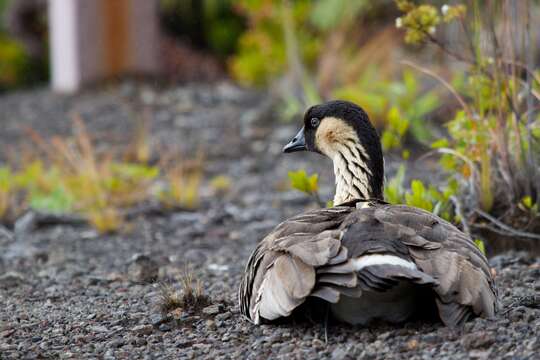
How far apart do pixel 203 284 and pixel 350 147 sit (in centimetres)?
112

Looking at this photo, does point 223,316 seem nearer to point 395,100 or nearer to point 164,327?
point 164,327

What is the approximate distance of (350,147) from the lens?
A: 15.3 ft

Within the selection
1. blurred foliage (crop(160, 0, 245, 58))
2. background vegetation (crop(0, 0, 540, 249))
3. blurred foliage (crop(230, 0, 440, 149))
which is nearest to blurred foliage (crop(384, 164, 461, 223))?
background vegetation (crop(0, 0, 540, 249))

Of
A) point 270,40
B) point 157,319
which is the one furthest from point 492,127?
point 270,40

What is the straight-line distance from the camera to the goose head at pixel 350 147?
456 centimetres

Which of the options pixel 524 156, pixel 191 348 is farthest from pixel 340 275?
pixel 524 156

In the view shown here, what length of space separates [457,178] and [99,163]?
4.46 meters

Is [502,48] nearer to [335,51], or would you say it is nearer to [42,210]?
[42,210]

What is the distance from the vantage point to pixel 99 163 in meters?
9.00

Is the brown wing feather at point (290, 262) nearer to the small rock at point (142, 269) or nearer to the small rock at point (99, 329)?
the small rock at point (99, 329)

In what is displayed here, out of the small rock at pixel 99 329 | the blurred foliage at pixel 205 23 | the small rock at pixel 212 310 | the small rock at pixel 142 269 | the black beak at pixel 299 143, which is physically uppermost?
the blurred foliage at pixel 205 23

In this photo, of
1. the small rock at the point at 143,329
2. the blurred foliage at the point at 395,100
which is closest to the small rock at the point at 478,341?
the small rock at the point at 143,329

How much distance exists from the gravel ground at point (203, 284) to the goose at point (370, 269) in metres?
0.09

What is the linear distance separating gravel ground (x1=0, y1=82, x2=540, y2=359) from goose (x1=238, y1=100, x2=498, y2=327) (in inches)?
3.7
